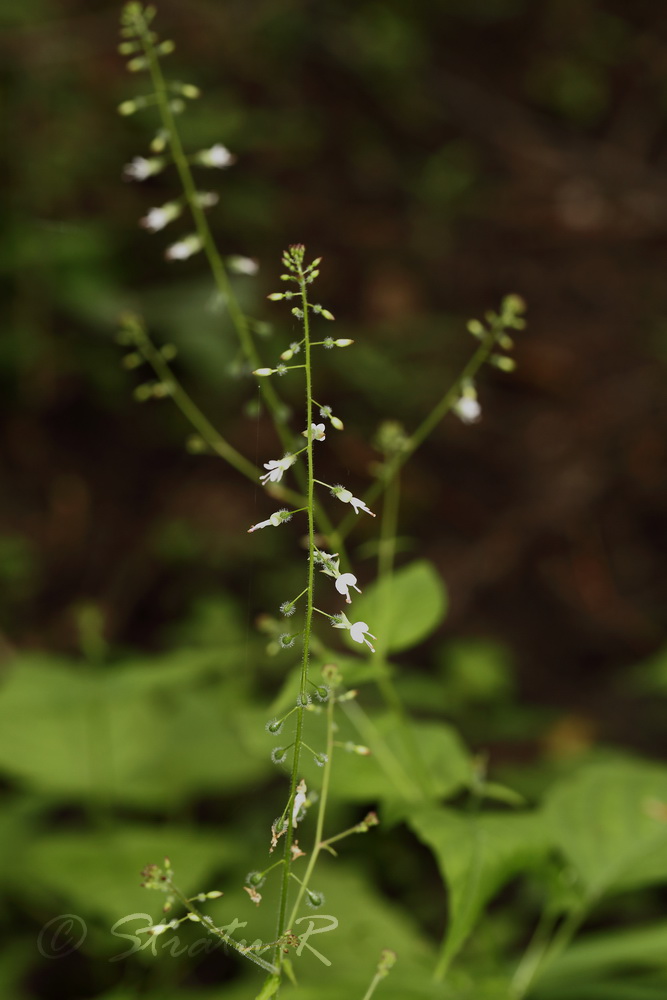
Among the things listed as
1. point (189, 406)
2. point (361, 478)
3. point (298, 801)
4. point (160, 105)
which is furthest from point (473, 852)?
point (361, 478)

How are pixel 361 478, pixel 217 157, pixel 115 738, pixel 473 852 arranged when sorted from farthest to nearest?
pixel 361 478, pixel 115 738, pixel 217 157, pixel 473 852

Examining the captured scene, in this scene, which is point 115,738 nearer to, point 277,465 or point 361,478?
point 277,465

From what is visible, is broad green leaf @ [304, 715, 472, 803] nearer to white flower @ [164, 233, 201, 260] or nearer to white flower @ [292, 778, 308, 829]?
white flower @ [292, 778, 308, 829]

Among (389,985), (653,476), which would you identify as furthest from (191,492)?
(389,985)

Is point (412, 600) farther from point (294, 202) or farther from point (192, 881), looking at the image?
point (294, 202)

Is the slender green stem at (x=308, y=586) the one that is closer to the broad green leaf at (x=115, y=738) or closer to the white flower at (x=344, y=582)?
the white flower at (x=344, y=582)

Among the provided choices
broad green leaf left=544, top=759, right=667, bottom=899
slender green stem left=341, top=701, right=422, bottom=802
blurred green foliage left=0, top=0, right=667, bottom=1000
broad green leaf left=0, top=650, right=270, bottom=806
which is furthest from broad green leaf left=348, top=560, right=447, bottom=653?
broad green leaf left=0, top=650, right=270, bottom=806

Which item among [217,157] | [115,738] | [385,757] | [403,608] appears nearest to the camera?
[217,157]
